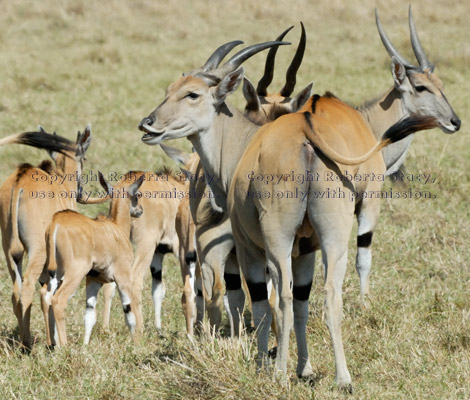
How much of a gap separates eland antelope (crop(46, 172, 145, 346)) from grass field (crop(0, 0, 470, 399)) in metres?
0.27

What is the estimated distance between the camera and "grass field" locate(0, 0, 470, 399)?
4973 millimetres

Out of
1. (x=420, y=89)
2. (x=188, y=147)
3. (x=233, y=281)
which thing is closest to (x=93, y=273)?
(x=233, y=281)

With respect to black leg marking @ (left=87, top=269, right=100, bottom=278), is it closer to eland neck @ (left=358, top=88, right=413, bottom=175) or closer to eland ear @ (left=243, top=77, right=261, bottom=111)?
eland ear @ (left=243, top=77, right=261, bottom=111)

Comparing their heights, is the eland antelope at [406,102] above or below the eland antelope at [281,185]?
above

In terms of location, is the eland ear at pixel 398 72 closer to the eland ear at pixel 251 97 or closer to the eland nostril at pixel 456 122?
the eland nostril at pixel 456 122

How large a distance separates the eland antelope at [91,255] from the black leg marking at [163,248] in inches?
33.3

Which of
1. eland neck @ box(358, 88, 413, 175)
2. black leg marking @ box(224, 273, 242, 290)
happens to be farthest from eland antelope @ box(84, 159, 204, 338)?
eland neck @ box(358, 88, 413, 175)

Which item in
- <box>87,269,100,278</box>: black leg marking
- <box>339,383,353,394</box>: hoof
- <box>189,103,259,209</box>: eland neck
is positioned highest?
<box>189,103,259,209</box>: eland neck

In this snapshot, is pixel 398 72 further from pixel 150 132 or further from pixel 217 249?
pixel 150 132

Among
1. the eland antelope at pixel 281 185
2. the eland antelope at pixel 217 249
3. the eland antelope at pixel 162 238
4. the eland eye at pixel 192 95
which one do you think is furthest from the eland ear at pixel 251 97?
the eland antelope at pixel 162 238

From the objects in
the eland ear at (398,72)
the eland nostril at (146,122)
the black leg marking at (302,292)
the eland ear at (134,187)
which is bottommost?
the black leg marking at (302,292)

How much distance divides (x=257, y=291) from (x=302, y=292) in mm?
334

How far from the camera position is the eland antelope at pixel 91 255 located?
6.67 meters

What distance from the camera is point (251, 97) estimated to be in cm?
642
